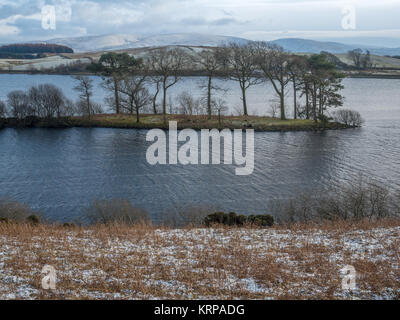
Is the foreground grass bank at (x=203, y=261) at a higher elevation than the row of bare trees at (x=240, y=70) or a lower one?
lower

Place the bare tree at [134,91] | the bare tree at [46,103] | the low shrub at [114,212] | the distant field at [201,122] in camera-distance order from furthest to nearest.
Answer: the bare tree at [46,103] < the bare tree at [134,91] < the distant field at [201,122] < the low shrub at [114,212]

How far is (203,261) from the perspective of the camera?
1123 cm

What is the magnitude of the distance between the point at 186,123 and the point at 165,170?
19.8 metres

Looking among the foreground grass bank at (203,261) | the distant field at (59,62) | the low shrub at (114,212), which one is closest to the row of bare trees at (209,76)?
the low shrub at (114,212)

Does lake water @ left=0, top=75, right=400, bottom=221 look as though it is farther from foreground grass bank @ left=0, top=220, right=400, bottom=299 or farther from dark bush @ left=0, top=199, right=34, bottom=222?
foreground grass bank @ left=0, top=220, right=400, bottom=299

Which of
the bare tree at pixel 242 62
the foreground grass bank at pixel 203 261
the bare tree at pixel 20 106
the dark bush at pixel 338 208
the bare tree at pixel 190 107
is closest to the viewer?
the foreground grass bank at pixel 203 261

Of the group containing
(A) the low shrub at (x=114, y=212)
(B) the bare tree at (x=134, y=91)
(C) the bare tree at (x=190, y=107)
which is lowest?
(A) the low shrub at (x=114, y=212)

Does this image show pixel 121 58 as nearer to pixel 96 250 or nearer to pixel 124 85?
pixel 124 85

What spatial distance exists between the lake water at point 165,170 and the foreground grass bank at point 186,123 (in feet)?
7.29

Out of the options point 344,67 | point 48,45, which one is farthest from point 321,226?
point 48,45

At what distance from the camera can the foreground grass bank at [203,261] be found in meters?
9.16

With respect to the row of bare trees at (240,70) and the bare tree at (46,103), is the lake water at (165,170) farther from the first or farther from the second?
the row of bare trees at (240,70)

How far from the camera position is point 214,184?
24625 mm

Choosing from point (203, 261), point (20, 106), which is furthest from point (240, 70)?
point (203, 261)
